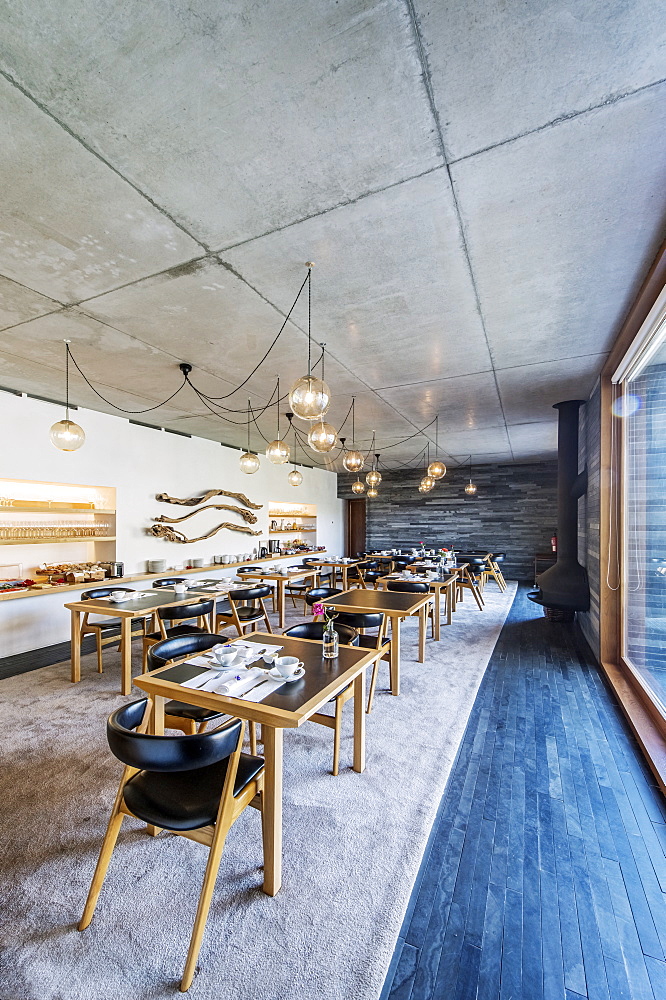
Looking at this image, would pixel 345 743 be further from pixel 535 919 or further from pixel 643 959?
pixel 643 959

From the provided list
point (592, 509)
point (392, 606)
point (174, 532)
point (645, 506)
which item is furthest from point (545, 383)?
point (174, 532)

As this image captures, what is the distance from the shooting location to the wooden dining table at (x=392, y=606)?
3.39m

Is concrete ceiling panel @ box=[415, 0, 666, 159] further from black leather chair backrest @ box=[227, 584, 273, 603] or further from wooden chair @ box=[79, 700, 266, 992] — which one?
black leather chair backrest @ box=[227, 584, 273, 603]

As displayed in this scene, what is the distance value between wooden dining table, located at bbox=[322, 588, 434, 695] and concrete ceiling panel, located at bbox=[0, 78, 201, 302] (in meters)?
2.74

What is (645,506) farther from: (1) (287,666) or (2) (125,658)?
(2) (125,658)

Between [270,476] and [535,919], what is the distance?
7.89 m

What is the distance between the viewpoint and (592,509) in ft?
15.1

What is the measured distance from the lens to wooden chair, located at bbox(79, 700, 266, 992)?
1324 millimetres

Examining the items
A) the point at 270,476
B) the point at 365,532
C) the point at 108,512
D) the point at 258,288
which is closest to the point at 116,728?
the point at 258,288

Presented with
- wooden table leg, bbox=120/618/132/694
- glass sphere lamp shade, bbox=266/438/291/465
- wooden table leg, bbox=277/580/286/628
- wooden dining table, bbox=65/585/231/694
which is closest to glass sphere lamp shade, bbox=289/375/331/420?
glass sphere lamp shade, bbox=266/438/291/465

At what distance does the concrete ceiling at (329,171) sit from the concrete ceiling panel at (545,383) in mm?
487

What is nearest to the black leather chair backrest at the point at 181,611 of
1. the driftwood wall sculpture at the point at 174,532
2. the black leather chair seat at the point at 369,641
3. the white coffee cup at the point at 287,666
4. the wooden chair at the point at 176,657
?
the wooden chair at the point at 176,657

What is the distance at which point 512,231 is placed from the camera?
7.06 ft

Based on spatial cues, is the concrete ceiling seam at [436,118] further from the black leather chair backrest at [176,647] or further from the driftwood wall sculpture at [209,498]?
the driftwood wall sculpture at [209,498]
